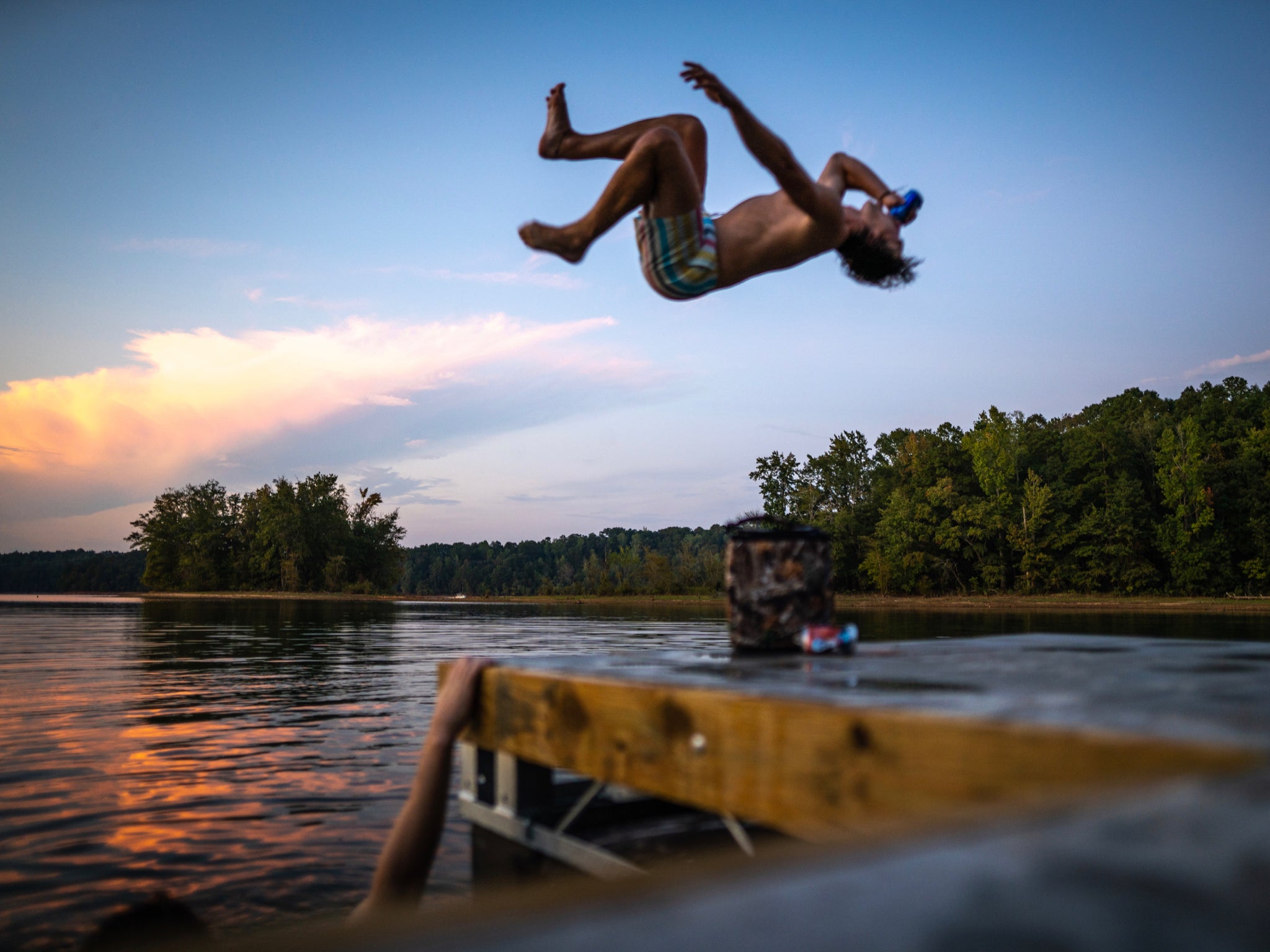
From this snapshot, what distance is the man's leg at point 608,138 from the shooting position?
13.0ft

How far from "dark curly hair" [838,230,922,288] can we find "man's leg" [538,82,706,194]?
2.53 ft

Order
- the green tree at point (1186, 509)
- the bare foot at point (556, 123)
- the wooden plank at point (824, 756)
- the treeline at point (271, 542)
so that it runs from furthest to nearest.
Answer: the treeline at point (271, 542) < the green tree at point (1186, 509) < the bare foot at point (556, 123) < the wooden plank at point (824, 756)

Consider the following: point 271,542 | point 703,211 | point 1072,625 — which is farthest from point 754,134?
point 271,542

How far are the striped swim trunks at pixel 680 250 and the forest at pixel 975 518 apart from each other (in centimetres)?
3599

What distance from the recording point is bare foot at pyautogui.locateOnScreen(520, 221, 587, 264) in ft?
12.6

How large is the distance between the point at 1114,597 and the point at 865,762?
5455cm

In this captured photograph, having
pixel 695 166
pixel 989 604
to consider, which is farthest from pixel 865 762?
pixel 989 604

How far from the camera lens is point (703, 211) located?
390 centimetres

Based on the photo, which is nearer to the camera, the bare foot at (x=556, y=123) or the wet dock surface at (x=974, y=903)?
the wet dock surface at (x=974, y=903)

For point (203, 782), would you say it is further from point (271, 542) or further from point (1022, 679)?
point (271, 542)

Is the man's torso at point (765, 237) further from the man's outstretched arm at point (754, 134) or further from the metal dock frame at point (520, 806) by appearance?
the metal dock frame at point (520, 806)

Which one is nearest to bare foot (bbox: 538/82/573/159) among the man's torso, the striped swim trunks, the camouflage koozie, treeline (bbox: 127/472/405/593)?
the striped swim trunks

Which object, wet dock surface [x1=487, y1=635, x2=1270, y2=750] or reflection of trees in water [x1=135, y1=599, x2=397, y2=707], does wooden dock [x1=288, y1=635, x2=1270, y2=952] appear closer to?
wet dock surface [x1=487, y1=635, x2=1270, y2=750]

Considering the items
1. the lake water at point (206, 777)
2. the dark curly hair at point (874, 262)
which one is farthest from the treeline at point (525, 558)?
the dark curly hair at point (874, 262)
